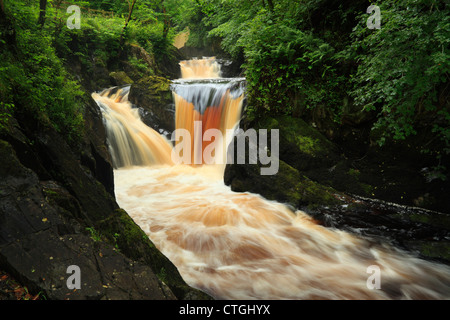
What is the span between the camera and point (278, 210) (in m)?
6.03

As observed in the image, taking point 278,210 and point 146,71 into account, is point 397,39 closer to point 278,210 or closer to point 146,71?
point 278,210

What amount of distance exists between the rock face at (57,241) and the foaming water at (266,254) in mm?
1169

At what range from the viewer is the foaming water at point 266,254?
3756mm

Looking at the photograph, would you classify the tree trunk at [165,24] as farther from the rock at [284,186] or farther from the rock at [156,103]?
the rock at [284,186]

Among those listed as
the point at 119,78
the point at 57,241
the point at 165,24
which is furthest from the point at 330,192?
the point at 165,24

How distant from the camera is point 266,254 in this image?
15.1ft

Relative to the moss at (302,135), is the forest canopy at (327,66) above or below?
above

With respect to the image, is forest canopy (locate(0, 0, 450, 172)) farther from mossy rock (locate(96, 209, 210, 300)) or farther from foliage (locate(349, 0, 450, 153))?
mossy rock (locate(96, 209, 210, 300))

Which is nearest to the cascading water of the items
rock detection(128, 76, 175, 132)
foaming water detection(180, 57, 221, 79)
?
rock detection(128, 76, 175, 132)

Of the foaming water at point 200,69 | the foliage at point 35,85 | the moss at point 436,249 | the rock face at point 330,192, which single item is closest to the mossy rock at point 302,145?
the rock face at point 330,192

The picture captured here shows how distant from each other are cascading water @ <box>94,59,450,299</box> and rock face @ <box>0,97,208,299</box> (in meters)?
1.22
